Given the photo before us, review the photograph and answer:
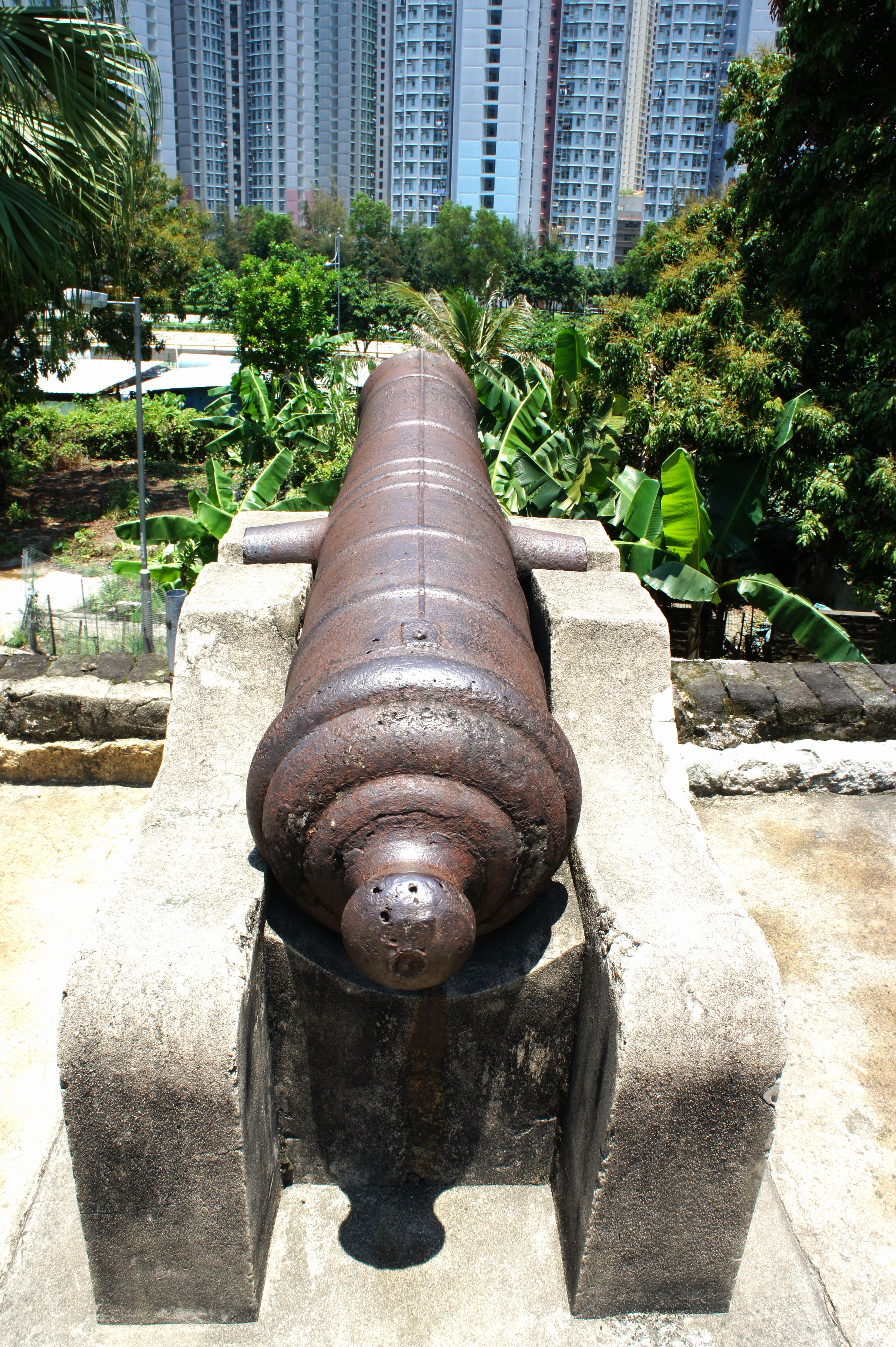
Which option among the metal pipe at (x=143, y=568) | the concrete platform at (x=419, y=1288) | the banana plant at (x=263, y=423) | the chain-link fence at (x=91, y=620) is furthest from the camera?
the banana plant at (x=263, y=423)

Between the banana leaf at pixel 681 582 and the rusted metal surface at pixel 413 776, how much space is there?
3.49 m

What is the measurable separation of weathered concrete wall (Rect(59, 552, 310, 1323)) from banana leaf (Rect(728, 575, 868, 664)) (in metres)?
4.15

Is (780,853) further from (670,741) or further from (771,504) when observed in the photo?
(771,504)

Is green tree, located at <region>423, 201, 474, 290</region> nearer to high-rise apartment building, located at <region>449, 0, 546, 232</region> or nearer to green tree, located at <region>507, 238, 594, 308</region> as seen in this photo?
green tree, located at <region>507, 238, 594, 308</region>

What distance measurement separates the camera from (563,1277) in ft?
7.32

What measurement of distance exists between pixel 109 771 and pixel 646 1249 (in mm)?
3114

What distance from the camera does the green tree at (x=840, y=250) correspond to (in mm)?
7594

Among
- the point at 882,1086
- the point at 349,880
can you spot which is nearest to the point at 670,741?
the point at 882,1086

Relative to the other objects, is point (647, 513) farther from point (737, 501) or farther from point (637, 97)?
point (637, 97)

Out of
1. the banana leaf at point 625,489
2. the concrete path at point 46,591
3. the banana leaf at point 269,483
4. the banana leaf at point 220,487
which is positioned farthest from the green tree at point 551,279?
the banana leaf at point 625,489

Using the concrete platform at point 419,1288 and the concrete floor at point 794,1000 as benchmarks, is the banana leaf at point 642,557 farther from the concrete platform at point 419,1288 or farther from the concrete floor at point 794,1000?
the concrete platform at point 419,1288

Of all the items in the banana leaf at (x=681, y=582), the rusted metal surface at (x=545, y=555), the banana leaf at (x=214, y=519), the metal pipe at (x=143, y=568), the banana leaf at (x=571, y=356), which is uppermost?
the banana leaf at (x=571, y=356)

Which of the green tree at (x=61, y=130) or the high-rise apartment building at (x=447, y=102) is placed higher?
the high-rise apartment building at (x=447, y=102)

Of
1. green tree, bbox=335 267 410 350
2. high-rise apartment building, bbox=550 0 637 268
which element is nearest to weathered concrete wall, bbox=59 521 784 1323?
green tree, bbox=335 267 410 350
